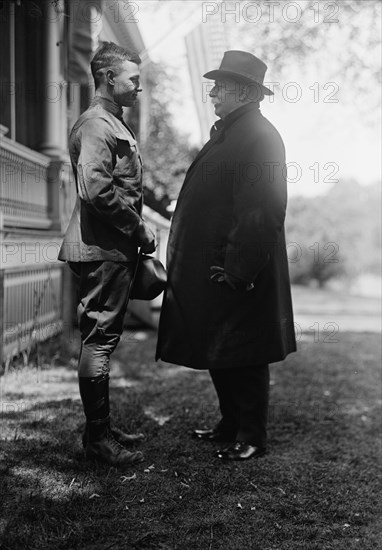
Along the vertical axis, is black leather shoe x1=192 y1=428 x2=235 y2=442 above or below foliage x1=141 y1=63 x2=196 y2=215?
below

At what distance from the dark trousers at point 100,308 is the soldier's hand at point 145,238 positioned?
0.38ft

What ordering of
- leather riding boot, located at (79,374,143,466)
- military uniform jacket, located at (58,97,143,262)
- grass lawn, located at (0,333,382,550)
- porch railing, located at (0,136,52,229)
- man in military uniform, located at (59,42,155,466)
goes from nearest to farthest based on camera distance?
grass lawn, located at (0,333,382,550) → military uniform jacket, located at (58,97,143,262) → man in military uniform, located at (59,42,155,466) → leather riding boot, located at (79,374,143,466) → porch railing, located at (0,136,52,229)

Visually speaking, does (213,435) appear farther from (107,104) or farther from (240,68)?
(240,68)

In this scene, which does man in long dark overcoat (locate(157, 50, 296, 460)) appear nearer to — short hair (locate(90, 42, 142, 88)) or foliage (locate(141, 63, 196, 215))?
short hair (locate(90, 42, 142, 88))

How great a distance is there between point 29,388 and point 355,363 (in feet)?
11.2


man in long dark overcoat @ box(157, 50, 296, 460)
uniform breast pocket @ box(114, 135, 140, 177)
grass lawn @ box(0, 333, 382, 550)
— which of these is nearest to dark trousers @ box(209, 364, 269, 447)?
man in long dark overcoat @ box(157, 50, 296, 460)

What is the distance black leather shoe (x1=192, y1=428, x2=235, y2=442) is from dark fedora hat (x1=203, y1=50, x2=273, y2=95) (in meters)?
1.97

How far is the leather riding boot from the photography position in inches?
129

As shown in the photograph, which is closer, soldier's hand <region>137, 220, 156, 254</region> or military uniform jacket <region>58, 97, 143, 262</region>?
military uniform jacket <region>58, 97, 143, 262</region>

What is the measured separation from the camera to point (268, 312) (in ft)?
11.7

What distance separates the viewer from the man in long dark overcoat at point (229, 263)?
11.3 ft

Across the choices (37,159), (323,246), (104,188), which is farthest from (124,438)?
(323,246)

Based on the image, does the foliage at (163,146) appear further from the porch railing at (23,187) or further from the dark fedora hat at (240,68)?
the dark fedora hat at (240,68)

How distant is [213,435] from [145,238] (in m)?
1.39
